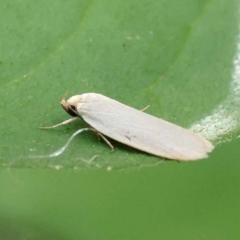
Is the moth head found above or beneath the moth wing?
above

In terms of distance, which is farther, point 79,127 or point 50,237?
point 79,127

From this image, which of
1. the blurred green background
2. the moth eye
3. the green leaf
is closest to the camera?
the blurred green background

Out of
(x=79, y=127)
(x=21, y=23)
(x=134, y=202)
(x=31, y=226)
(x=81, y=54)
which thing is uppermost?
(x=21, y=23)

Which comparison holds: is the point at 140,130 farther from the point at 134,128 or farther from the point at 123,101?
the point at 123,101

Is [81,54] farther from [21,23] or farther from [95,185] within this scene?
[95,185]

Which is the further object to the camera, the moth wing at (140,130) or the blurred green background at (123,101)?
the moth wing at (140,130)

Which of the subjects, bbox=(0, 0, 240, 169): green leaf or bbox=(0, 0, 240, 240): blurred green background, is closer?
bbox=(0, 0, 240, 240): blurred green background

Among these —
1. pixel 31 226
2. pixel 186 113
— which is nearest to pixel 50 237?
pixel 31 226
